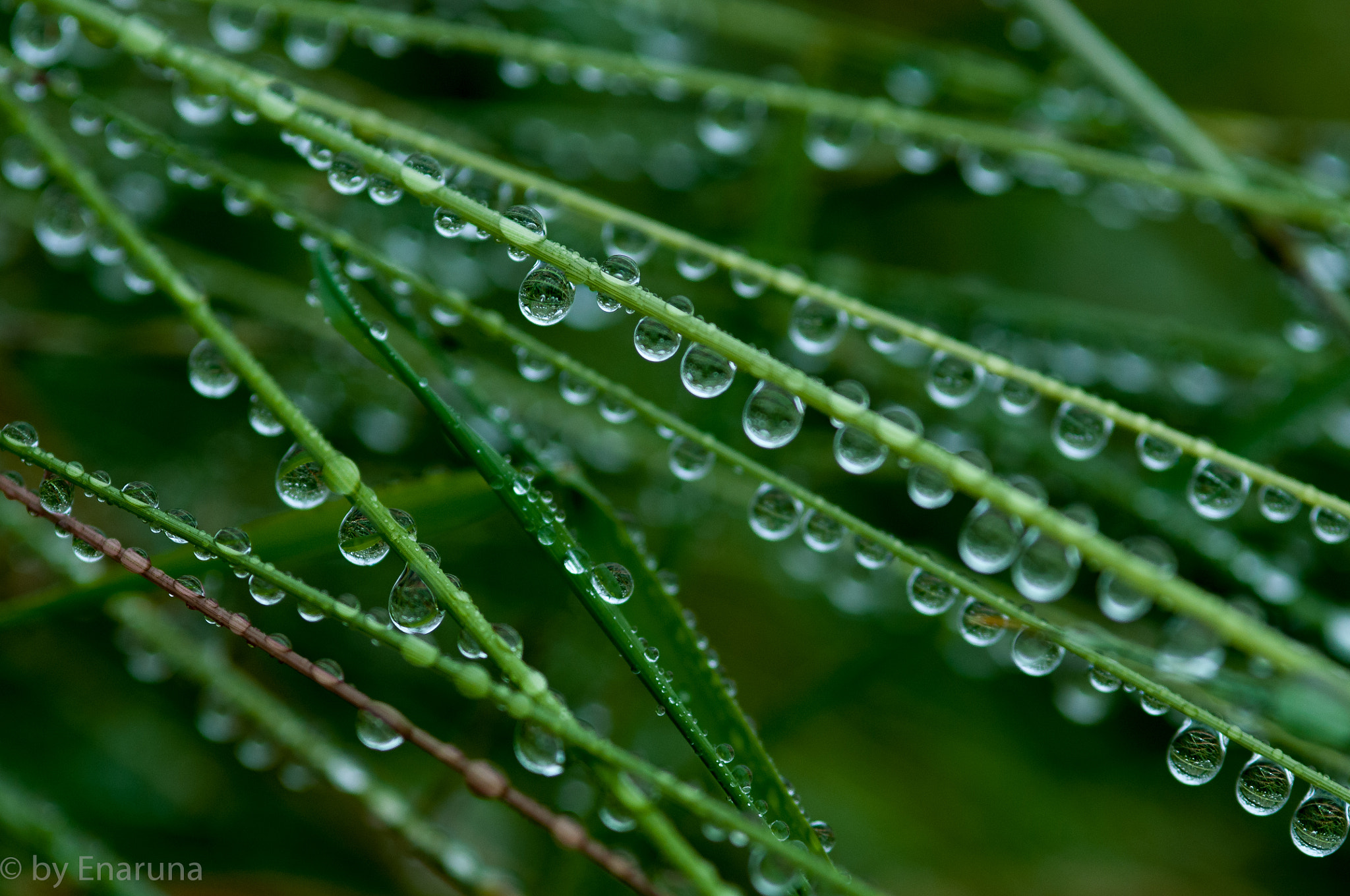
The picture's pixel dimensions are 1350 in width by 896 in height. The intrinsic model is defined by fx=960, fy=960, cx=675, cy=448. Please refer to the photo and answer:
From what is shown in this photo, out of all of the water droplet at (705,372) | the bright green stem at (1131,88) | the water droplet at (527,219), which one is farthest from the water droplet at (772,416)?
the bright green stem at (1131,88)


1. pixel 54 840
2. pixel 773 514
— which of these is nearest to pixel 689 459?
pixel 773 514

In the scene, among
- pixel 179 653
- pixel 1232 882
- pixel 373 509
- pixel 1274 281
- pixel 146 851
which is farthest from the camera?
pixel 1274 281

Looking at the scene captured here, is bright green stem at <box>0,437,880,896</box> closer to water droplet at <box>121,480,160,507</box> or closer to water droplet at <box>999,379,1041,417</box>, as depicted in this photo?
water droplet at <box>121,480,160,507</box>

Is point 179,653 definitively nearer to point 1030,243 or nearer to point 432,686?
point 432,686

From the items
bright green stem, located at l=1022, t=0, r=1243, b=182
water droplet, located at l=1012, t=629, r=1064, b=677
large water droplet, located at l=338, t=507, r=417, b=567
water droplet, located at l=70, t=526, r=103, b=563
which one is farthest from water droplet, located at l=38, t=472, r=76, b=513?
bright green stem, located at l=1022, t=0, r=1243, b=182

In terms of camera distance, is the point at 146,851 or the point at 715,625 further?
the point at 715,625

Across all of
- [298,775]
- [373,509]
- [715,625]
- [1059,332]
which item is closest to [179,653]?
[298,775]

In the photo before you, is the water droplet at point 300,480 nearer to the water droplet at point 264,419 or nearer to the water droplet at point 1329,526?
the water droplet at point 264,419
